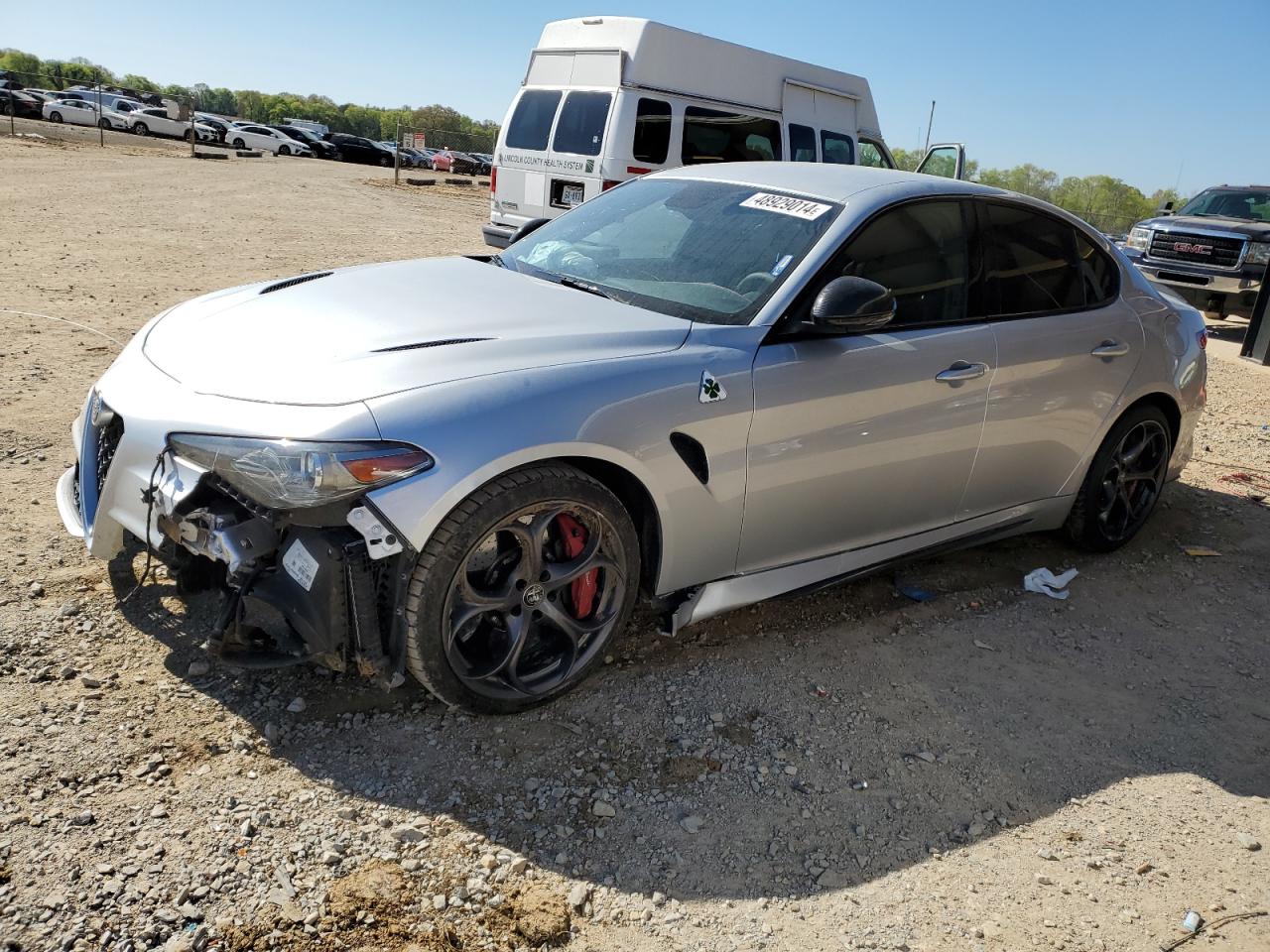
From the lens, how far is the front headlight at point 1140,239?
48.2ft

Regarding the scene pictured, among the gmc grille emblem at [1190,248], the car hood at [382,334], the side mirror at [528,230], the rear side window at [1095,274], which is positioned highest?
the gmc grille emblem at [1190,248]

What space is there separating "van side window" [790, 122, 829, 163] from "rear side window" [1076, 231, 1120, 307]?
8561mm

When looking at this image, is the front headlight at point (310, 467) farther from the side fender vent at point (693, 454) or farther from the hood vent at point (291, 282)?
the hood vent at point (291, 282)

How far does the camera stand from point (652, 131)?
1122cm

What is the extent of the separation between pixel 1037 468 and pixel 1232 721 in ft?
4.18

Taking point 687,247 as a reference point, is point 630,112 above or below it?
above

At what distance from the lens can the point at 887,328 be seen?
378 centimetres

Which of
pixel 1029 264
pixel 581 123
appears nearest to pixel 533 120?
pixel 581 123

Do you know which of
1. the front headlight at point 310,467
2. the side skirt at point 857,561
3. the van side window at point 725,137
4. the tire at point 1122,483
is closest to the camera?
the front headlight at point 310,467

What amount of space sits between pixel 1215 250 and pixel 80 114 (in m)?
43.1

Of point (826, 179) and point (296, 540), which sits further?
point (826, 179)

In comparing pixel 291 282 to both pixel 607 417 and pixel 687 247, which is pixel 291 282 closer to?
pixel 687 247

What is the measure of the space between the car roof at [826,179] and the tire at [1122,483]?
1.41 meters

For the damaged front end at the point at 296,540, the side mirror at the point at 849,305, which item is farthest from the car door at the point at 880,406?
the damaged front end at the point at 296,540
